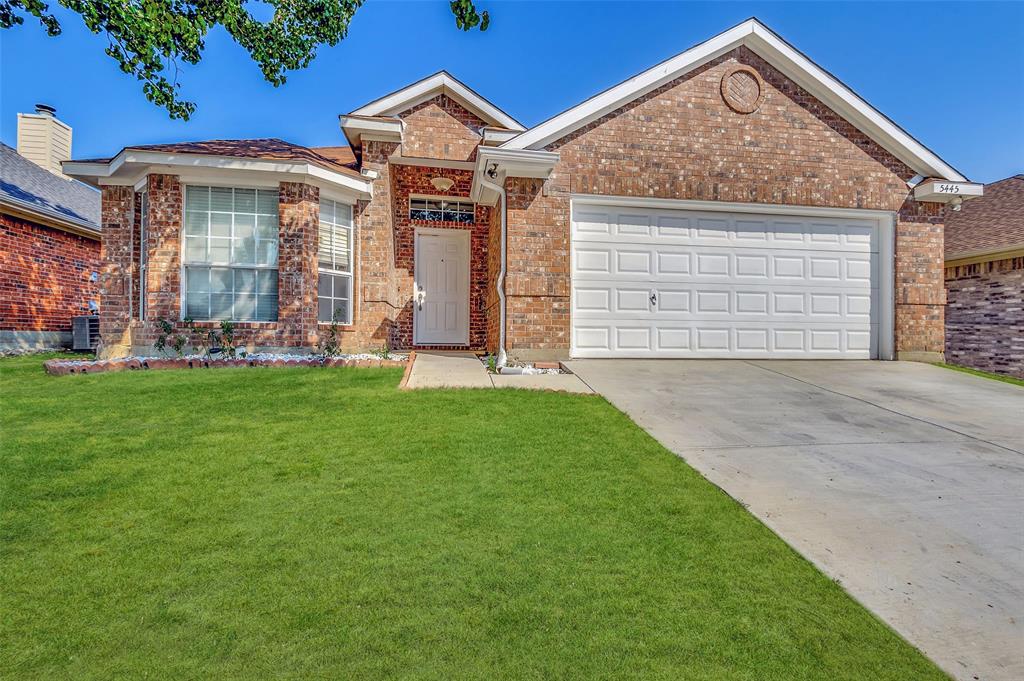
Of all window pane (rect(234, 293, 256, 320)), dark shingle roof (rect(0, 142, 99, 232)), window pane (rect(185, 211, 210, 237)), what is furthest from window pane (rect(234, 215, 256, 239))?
dark shingle roof (rect(0, 142, 99, 232))

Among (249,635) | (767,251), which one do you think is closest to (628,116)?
Answer: (767,251)

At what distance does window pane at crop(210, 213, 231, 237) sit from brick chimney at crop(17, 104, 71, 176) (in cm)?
1062

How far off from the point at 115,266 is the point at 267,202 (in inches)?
133

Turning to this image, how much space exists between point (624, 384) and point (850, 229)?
19.2ft

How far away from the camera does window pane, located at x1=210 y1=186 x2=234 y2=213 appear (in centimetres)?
907

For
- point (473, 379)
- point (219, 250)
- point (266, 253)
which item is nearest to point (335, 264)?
point (266, 253)

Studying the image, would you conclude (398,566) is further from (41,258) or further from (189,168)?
(41,258)

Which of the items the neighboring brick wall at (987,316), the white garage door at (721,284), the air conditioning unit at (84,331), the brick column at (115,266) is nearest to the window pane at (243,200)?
the brick column at (115,266)

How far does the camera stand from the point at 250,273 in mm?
9172

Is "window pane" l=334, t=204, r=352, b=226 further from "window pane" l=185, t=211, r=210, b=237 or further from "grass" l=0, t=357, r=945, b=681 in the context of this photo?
"grass" l=0, t=357, r=945, b=681

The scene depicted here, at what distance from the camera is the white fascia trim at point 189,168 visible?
338 inches

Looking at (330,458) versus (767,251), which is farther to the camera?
(767,251)

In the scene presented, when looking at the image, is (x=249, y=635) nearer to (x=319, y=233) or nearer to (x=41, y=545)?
(x=41, y=545)

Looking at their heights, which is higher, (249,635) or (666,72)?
(666,72)
